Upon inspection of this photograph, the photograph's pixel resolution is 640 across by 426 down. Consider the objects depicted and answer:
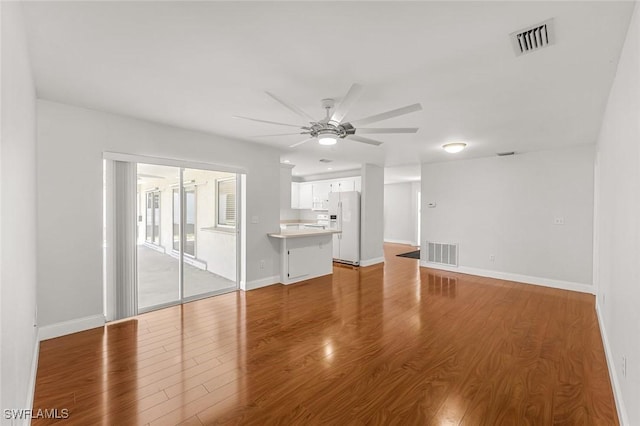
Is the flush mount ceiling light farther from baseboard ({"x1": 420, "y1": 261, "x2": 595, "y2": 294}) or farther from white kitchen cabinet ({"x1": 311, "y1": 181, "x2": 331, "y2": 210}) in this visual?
white kitchen cabinet ({"x1": 311, "y1": 181, "x2": 331, "y2": 210})

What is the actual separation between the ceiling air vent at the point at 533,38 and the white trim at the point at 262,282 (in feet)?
14.1

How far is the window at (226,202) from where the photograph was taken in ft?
15.1

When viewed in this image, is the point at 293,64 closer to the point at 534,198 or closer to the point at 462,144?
the point at 462,144

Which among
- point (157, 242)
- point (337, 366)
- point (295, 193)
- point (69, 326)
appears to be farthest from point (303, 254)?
point (295, 193)

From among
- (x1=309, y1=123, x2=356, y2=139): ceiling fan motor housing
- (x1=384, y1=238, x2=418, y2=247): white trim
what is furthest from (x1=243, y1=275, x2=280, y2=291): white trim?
(x1=384, y1=238, x2=418, y2=247): white trim

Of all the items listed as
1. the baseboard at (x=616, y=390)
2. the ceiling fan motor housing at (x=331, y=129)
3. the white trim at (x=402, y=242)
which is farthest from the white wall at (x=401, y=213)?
the ceiling fan motor housing at (x=331, y=129)

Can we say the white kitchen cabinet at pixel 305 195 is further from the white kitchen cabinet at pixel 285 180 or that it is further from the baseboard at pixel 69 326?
the baseboard at pixel 69 326

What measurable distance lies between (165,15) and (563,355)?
4100 mm

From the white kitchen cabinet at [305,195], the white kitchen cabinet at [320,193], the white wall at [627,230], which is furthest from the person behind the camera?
the white kitchen cabinet at [305,195]

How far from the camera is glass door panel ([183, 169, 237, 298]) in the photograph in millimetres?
4148

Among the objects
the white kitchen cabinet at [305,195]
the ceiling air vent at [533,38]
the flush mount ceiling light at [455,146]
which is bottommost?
the white kitchen cabinet at [305,195]

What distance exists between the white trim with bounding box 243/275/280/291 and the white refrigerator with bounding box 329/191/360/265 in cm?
199

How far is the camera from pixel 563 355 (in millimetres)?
2564

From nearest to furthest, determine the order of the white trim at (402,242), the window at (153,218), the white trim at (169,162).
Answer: the white trim at (169,162) < the window at (153,218) < the white trim at (402,242)
